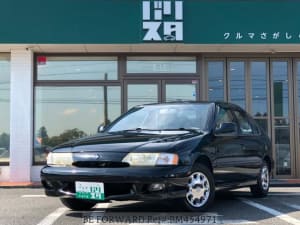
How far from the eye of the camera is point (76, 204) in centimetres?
695

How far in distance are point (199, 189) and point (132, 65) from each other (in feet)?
21.3

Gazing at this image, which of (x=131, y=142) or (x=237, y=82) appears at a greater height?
(x=237, y=82)

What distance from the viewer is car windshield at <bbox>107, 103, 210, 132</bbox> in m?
7.23

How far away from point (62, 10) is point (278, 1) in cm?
484

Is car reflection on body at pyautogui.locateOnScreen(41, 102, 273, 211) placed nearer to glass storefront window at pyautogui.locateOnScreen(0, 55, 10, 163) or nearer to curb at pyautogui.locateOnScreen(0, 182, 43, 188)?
curb at pyautogui.locateOnScreen(0, 182, 43, 188)

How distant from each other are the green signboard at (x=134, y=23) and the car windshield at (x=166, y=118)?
3.89 metres

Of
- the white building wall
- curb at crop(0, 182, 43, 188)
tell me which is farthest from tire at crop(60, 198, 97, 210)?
the white building wall

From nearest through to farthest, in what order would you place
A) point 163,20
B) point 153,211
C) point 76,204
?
1. point 153,211
2. point 76,204
3. point 163,20

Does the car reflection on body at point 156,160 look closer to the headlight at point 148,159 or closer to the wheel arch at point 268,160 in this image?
the headlight at point 148,159

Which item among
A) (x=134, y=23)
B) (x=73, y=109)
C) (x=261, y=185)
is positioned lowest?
(x=261, y=185)

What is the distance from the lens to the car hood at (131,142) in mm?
6125

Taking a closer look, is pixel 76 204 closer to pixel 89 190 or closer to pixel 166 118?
pixel 89 190

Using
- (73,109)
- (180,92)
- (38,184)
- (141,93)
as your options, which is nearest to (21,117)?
(73,109)

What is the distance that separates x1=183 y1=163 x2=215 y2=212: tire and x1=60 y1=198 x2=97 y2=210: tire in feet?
4.74
